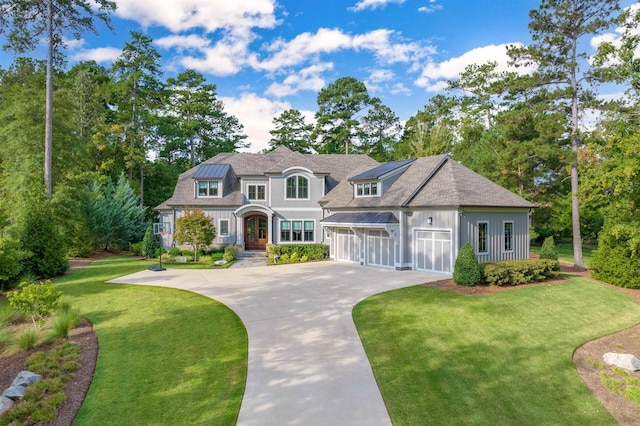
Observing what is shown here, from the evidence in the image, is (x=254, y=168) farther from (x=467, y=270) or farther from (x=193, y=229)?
(x=467, y=270)

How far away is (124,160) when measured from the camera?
1342 inches

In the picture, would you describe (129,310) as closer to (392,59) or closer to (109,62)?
(392,59)

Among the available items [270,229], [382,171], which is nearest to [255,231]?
[270,229]

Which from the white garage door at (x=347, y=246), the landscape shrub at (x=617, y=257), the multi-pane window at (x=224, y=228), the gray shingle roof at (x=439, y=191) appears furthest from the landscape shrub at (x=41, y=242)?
the landscape shrub at (x=617, y=257)

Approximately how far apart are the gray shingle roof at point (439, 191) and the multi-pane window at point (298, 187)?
424cm

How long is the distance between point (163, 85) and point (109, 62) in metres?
5.55

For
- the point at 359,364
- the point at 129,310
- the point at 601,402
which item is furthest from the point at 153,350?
the point at 601,402

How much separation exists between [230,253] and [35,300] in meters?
12.9

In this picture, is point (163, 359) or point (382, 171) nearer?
point (163, 359)

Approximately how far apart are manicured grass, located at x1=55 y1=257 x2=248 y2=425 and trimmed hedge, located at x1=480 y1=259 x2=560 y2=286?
10218mm

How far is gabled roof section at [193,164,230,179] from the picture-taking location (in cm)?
2519

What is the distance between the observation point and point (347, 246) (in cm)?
2142

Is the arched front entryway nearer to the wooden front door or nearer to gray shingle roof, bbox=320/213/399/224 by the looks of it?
the wooden front door

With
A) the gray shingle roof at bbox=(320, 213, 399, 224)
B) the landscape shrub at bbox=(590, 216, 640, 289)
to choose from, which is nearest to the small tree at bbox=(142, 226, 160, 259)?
the gray shingle roof at bbox=(320, 213, 399, 224)
